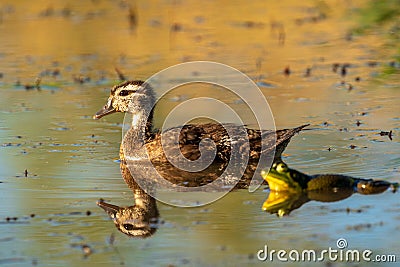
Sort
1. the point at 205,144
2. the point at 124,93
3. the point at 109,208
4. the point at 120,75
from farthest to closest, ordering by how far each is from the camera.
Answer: the point at 120,75
the point at 124,93
the point at 205,144
the point at 109,208

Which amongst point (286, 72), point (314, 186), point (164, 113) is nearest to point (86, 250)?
point (314, 186)

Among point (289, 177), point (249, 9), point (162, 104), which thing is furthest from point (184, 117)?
point (249, 9)

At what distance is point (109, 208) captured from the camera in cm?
802

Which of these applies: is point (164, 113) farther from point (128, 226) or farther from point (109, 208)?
point (128, 226)

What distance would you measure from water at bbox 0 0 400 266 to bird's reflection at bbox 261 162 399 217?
0.54 ft

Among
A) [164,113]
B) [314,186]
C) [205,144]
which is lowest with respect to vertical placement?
[164,113]

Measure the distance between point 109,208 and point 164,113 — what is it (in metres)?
4.34

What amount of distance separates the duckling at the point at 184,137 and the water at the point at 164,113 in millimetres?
260

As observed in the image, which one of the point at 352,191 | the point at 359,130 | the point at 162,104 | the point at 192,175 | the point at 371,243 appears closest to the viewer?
the point at 371,243

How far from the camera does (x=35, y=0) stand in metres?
20.3

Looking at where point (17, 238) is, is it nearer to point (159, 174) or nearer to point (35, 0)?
point (159, 174)

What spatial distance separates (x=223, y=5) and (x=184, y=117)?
8937 mm

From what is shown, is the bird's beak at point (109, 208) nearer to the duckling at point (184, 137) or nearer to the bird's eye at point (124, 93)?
the duckling at point (184, 137)

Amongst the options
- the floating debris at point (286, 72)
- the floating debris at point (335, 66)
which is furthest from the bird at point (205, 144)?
the floating debris at point (335, 66)
